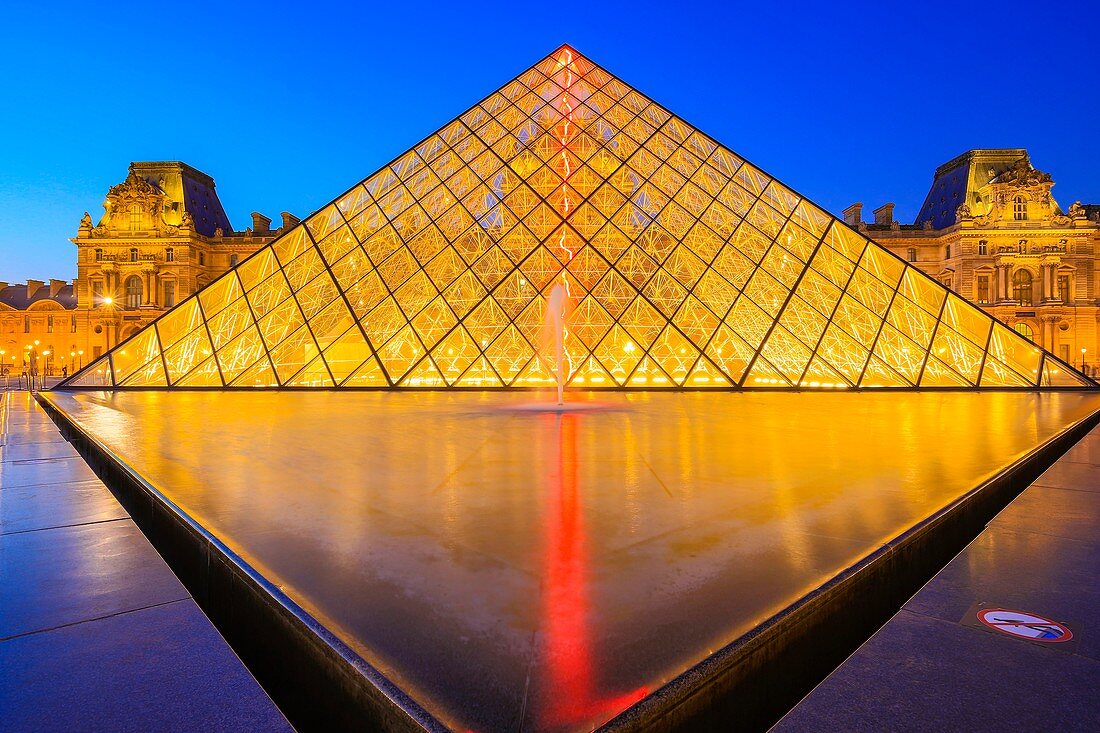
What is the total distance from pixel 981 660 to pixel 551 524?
2028mm

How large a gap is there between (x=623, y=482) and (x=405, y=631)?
2682mm

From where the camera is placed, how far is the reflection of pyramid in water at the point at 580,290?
16.1 meters

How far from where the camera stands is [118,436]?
6801mm

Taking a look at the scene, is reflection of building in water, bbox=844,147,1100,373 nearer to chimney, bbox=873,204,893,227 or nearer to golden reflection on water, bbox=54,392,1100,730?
chimney, bbox=873,204,893,227

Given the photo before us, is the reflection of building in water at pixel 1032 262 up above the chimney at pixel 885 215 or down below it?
below

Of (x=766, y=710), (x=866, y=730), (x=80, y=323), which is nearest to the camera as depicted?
(x=866, y=730)

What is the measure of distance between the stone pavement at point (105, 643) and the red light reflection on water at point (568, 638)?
2.36ft

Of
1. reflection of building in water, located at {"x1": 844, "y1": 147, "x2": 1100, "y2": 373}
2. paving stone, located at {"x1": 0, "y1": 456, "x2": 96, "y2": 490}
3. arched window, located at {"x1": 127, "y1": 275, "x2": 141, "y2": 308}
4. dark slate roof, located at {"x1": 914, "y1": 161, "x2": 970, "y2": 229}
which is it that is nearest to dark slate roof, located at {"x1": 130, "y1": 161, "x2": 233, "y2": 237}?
arched window, located at {"x1": 127, "y1": 275, "x2": 141, "y2": 308}

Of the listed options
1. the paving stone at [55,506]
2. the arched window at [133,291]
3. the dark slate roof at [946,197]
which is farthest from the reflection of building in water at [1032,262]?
the arched window at [133,291]

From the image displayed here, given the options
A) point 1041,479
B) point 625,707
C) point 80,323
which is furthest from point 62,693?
point 80,323

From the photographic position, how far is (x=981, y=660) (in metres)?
1.84

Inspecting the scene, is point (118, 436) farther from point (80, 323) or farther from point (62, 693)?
point (80, 323)

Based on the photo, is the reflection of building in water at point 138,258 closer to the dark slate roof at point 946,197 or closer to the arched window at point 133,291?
the arched window at point 133,291

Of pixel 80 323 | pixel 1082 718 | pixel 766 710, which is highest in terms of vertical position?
pixel 80 323
